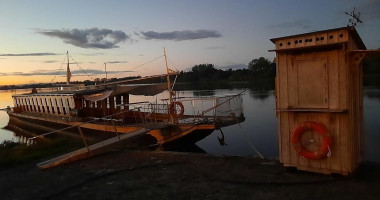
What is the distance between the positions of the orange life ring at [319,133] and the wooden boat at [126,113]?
20.7 feet

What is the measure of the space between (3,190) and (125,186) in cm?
321

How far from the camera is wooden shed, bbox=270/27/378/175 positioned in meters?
6.34

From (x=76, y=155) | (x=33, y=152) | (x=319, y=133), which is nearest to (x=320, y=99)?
(x=319, y=133)

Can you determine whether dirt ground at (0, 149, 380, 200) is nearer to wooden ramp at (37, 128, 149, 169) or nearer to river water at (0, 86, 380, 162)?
wooden ramp at (37, 128, 149, 169)

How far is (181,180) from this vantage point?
7.27 metres

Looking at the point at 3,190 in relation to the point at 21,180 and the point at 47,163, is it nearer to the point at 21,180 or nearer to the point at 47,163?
the point at 21,180

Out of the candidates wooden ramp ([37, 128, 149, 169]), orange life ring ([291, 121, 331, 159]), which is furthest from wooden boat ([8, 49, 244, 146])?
orange life ring ([291, 121, 331, 159])

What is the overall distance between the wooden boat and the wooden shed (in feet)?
20.2

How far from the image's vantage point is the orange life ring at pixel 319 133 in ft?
21.0

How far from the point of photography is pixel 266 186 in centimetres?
641

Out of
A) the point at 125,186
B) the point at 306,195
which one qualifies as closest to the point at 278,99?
the point at 306,195

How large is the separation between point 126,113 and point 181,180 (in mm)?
13580

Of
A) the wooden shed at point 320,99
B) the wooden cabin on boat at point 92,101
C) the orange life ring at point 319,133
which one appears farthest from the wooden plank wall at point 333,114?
the wooden cabin on boat at point 92,101

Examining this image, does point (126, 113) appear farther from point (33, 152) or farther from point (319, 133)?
point (319, 133)
